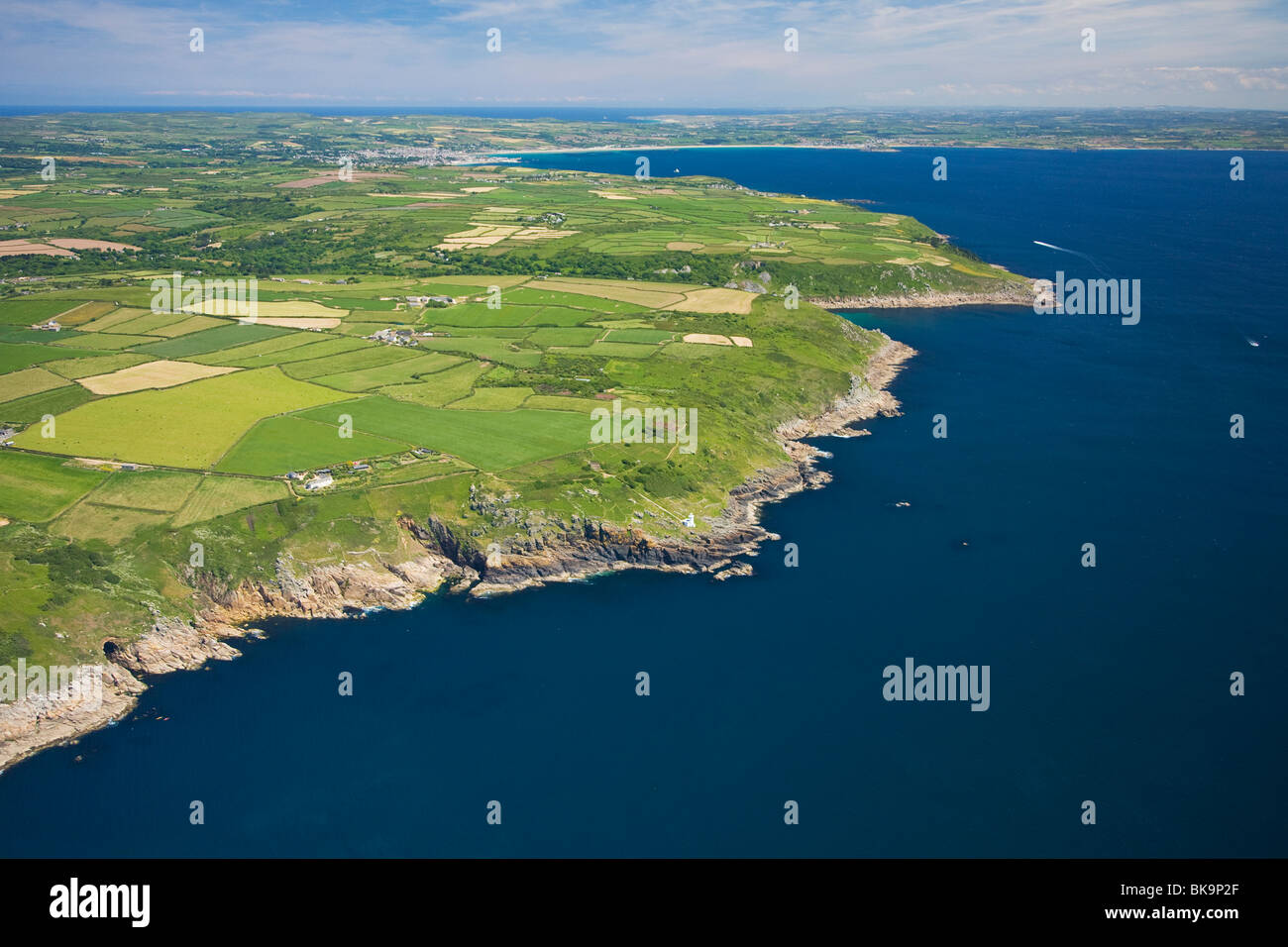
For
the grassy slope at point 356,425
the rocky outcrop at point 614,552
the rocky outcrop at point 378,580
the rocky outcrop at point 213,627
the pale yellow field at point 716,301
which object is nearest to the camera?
the rocky outcrop at point 213,627

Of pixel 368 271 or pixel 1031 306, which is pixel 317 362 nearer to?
pixel 368 271

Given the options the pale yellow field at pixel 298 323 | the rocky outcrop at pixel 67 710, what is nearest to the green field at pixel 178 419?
the pale yellow field at pixel 298 323

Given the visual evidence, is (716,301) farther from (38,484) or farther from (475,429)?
(38,484)

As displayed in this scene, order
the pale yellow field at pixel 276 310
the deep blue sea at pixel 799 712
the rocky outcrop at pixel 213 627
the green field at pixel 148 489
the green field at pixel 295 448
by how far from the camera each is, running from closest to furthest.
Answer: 1. the deep blue sea at pixel 799 712
2. the rocky outcrop at pixel 213 627
3. the green field at pixel 148 489
4. the green field at pixel 295 448
5. the pale yellow field at pixel 276 310

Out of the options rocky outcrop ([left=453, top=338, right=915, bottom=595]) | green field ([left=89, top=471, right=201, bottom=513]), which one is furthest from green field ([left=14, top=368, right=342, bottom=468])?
rocky outcrop ([left=453, top=338, right=915, bottom=595])

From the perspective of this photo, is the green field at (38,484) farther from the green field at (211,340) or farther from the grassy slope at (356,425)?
the green field at (211,340)

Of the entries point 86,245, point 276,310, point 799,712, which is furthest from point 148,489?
point 86,245

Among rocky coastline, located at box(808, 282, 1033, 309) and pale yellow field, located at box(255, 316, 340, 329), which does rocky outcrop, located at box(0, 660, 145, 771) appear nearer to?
pale yellow field, located at box(255, 316, 340, 329)
